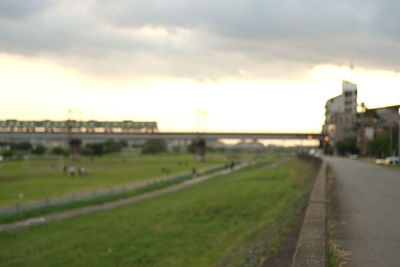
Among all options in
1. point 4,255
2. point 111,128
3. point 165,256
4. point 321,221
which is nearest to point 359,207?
point 321,221

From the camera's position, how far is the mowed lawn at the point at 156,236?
58.4ft

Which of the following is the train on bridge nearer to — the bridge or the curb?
the bridge

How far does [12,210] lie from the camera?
104 ft

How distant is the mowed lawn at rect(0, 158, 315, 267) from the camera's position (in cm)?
1781

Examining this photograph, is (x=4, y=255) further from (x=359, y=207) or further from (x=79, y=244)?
(x=359, y=207)

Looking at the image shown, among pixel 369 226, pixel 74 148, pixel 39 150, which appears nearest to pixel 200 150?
pixel 74 148

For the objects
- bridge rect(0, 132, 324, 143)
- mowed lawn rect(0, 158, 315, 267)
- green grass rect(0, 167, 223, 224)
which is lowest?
green grass rect(0, 167, 223, 224)

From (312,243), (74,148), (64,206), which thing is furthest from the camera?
(74,148)

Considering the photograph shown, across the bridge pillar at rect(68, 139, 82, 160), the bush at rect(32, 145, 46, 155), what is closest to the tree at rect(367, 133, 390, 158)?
the bridge pillar at rect(68, 139, 82, 160)

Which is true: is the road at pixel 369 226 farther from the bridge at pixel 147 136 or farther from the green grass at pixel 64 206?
the bridge at pixel 147 136

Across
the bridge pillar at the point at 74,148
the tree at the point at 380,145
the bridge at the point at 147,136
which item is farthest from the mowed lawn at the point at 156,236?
the bridge pillar at the point at 74,148

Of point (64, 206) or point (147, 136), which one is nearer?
point (64, 206)

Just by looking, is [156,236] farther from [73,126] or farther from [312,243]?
[73,126]

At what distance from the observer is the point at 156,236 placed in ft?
71.9
